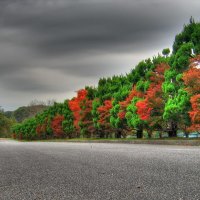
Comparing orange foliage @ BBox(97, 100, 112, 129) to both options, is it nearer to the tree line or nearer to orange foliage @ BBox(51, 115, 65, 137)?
the tree line

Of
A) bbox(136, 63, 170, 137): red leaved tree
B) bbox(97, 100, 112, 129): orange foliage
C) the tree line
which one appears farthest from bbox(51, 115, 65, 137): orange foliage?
bbox(136, 63, 170, 137): red leaved tree

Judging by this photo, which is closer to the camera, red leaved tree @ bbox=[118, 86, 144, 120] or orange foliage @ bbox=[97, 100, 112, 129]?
red leaved tree @ bbox=[118, 86, 144, 120]

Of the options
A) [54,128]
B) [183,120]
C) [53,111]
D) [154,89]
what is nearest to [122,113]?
[154,89]

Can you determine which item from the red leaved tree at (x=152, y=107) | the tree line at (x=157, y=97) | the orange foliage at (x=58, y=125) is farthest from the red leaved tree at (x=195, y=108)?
the orange foliage at (x=58, y=125)

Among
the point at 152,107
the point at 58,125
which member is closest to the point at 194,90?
the point at 152,107

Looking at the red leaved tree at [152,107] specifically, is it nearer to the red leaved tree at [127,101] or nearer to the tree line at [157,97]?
the tree line at [157,97]

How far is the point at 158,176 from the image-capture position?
7.52 m

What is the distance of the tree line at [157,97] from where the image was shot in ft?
95.3

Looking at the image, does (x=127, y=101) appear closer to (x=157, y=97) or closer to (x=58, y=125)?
(x=157, y=97)

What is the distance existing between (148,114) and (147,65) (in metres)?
8.42

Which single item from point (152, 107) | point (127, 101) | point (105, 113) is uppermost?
point (127, 101)

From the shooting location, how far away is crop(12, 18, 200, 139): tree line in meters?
29.0

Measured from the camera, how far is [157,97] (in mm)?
34219

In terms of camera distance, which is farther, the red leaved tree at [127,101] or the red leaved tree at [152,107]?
the red leaved tree at [127,101]
